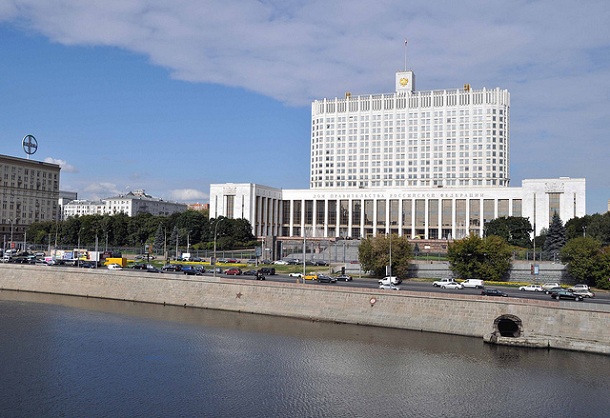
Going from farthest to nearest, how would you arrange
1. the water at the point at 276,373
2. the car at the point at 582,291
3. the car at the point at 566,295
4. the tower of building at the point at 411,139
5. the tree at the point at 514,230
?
1. the tower of building at the point at 411,139
2. the tree at the point at 514,230
3. the car at the point at 582,291
4. the car at the point at 566,295
5. the water at the point at 276,373

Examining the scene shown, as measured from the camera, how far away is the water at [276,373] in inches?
1204

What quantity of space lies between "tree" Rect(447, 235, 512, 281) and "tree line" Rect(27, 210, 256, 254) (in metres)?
59.1

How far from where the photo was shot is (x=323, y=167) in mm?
169375

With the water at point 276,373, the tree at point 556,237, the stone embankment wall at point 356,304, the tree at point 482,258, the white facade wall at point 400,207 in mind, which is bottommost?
the water at point 276,373

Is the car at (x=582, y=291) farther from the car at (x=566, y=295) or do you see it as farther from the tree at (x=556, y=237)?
the tree at (x=556, y=237)

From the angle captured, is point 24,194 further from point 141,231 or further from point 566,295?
point 566,295

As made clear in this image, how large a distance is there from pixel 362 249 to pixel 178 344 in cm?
3811

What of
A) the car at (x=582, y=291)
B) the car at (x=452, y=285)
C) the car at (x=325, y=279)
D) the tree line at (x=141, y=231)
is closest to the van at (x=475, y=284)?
the car at (x=452, y=285)

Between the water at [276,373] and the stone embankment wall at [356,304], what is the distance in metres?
1.64

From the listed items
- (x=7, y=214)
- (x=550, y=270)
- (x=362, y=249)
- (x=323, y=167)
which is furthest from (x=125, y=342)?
(x=323, y=167)

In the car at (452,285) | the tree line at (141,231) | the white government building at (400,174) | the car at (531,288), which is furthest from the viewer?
the white government building at (400,174)

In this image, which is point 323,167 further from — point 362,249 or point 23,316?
point 23,316

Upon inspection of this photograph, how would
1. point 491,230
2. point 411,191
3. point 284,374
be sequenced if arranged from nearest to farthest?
point 284,374
point 491,230
point 411,191

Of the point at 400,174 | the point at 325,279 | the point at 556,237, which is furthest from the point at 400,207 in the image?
the point at 325,279
